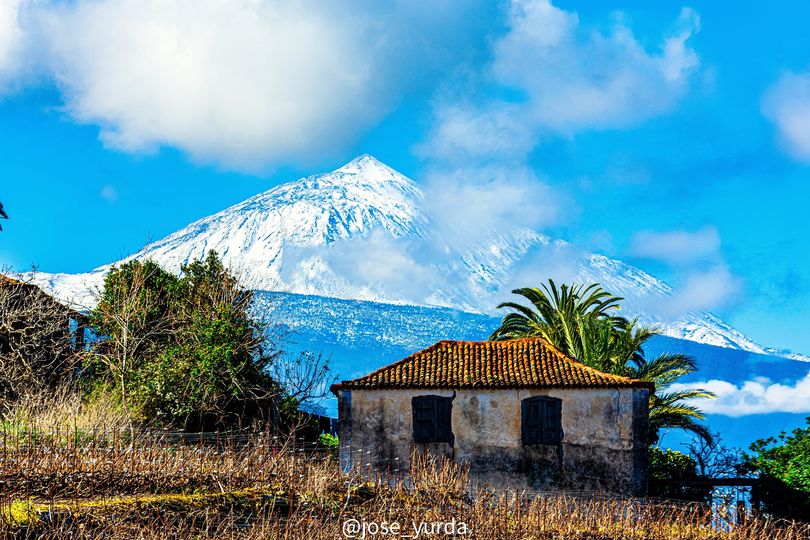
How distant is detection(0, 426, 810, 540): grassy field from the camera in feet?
46.2

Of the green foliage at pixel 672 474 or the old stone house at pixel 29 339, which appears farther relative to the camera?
the old stone house at pixel 29 339

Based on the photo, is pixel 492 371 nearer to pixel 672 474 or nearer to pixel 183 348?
pixel 672 474

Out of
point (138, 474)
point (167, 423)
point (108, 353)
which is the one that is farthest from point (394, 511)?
point (108, 353)

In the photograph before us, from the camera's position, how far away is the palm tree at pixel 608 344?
36.5m

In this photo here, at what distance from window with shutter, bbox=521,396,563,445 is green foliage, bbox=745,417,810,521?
668 centimetres

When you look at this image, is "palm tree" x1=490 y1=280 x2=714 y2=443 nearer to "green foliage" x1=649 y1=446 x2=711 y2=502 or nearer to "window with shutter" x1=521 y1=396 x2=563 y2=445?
"green foliage" x1=649 y1=446 x2=711 y2=502

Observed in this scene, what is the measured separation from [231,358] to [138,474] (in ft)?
59.3

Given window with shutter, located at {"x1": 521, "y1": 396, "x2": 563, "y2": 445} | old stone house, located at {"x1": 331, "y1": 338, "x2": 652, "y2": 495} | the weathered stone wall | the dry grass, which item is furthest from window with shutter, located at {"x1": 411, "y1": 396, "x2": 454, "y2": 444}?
the dry grass

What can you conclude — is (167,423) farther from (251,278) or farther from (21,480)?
(21,480)

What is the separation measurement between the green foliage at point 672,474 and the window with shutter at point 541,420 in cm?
459

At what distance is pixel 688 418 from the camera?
36438 millimetres

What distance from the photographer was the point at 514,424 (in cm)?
3017

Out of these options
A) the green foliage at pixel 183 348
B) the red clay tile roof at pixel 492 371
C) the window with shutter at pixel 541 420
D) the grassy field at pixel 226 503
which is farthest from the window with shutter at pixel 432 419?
the grassy field at pixel 226 503

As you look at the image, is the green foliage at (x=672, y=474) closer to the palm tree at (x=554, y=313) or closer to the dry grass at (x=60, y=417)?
the palm tree at (x=554, y=313)
